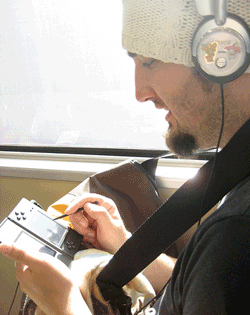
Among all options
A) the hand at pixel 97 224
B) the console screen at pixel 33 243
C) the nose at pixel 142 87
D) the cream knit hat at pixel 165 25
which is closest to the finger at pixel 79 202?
the hand at pixel 97 224

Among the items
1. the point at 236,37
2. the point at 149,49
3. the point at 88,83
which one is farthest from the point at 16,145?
the point at 236,37

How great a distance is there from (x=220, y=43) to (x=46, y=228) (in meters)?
0.63

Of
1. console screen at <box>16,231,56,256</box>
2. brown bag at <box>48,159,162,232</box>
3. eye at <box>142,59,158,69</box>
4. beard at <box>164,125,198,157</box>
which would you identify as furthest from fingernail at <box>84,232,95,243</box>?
eye at <box>142,59,158,69</box>

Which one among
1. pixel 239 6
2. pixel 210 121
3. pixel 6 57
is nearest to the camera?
pixel 239 6

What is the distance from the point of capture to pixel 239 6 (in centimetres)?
49

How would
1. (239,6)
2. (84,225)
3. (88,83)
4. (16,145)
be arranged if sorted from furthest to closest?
(16,145), (88,83), (84,225), (239,6)

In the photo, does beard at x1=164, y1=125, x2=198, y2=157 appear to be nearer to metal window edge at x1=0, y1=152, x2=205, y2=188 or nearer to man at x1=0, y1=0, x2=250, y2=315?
man at x1=0, y1=0, x2=250, y2=315

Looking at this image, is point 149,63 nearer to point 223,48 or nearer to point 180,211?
point 223,48

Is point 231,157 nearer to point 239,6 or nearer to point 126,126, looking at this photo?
point 239,6

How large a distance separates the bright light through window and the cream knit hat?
2.55 feet

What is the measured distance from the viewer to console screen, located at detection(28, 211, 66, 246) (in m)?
0.81

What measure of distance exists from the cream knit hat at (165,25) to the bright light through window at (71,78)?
2.55 ft

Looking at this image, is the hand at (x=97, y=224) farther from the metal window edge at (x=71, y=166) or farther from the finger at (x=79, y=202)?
the metal window edge at (x=71, y=166)

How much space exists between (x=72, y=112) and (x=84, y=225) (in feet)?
2.75
